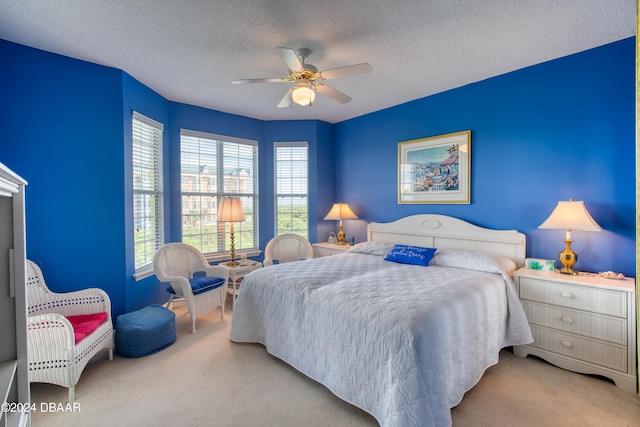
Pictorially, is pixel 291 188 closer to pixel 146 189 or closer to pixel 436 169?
pixel 146 189

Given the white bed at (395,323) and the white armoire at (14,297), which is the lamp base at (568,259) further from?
the white armoire at (14,297)

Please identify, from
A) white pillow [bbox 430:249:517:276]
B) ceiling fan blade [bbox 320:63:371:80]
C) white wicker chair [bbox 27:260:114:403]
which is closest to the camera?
white wicker chair [bbox 27:260:114:403]

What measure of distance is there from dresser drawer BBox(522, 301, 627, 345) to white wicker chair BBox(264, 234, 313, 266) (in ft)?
9.01

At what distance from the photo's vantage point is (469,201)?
3605 millimetres

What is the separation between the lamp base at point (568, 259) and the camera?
2691 millimetres

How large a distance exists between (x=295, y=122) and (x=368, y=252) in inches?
100

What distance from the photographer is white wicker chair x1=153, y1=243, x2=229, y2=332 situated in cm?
326

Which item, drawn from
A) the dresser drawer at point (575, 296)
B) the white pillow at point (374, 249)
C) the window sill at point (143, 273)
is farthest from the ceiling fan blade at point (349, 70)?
the window sill at point (143, 273)

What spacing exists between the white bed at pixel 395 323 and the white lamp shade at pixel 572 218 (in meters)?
0.52

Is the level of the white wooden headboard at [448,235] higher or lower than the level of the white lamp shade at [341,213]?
lower

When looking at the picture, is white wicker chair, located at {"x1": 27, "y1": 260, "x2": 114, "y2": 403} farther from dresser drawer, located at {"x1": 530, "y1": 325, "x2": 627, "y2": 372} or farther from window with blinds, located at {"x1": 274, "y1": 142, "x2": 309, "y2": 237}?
dresser drawer, located at {"x1": 530, "y1": 325, "x2": 627, "y2": 372}

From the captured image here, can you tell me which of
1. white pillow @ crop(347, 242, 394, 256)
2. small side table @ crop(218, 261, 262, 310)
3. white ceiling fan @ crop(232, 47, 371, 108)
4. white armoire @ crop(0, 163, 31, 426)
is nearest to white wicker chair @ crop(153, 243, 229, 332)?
small side table @ crop(218, 261, 262, 310)

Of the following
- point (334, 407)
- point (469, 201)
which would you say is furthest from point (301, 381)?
point (469, 201)

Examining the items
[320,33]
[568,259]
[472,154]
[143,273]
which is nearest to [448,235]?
[472,154]
